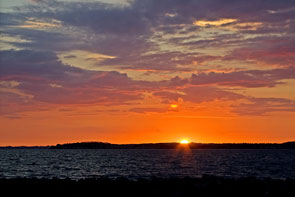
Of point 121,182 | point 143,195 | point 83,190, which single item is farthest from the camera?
point 121,182

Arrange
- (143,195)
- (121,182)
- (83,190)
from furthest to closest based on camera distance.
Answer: (121,182)
(83,190)
(143,195)

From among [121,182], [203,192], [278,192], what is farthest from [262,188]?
[121,182]

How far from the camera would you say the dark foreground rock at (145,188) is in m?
24.9

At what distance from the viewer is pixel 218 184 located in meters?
27.2

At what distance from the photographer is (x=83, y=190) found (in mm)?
26328

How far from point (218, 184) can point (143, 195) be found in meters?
5.28

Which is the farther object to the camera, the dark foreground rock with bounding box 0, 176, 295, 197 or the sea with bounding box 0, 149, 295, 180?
the sea with bounding box 0, 149, 295, 180

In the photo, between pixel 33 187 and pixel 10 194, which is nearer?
pixel 10 194

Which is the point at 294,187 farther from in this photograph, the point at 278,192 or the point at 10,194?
the point at 10,194

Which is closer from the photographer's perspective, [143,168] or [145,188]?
[145,188]

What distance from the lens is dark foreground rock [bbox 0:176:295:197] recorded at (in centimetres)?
2491

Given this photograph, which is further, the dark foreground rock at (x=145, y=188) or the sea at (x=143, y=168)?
the sea at (x=143, y=168)

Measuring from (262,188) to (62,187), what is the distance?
40.2ft

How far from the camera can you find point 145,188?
26.6 metres
